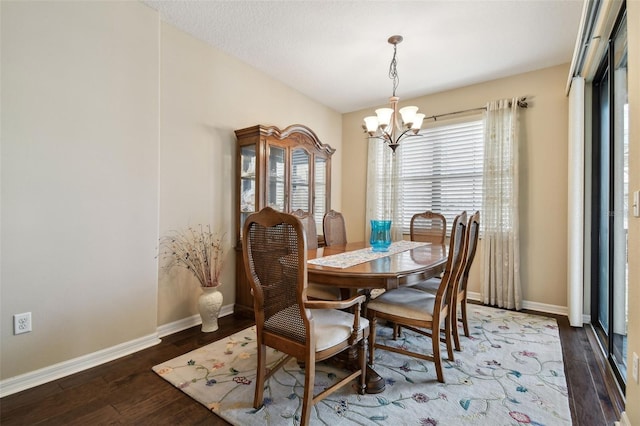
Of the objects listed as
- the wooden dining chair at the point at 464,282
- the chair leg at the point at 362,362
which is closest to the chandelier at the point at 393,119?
the wooden dining chair at the point at 464,282

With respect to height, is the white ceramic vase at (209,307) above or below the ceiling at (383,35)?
below

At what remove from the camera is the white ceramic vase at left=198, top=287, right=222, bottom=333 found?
261cm

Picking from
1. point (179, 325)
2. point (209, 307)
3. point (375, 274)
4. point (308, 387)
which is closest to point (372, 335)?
point (375, 274)

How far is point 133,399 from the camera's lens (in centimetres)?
169

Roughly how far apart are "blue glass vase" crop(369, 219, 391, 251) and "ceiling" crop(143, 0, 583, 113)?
5.47 feet

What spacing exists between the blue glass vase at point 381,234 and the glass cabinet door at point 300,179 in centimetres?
119

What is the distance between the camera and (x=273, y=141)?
3113 millimetres

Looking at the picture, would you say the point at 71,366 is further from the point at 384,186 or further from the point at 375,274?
the point at 384,186

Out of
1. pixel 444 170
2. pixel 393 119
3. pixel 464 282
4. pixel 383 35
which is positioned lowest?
pixel 464 282

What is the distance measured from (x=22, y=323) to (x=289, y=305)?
1.69m

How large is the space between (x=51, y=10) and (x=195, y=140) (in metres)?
1.23

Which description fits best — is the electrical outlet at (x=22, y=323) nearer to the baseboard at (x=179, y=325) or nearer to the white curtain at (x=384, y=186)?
the baseboard at (x=179, y=325)

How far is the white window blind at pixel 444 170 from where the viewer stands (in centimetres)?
373

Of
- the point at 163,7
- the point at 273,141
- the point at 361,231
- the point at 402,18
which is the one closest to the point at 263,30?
the point at 163,7
